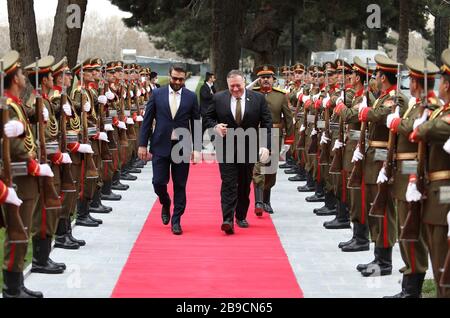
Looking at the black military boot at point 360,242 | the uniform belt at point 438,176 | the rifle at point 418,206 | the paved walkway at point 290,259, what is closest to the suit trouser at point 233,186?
the paved walkway at point 290,259

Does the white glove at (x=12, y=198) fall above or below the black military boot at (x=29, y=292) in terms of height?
above

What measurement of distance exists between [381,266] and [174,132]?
3210mm

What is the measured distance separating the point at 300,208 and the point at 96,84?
326 cm

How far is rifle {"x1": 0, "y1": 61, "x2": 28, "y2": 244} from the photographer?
292 inches

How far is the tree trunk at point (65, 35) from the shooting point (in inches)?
837

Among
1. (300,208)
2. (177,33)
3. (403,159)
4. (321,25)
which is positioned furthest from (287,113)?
(177,33)

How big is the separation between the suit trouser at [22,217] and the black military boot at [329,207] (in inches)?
231

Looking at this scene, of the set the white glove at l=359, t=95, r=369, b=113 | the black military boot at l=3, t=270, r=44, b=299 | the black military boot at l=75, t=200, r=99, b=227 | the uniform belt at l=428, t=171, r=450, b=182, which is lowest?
the black military boot at l=75, t=200, r=99, b=227

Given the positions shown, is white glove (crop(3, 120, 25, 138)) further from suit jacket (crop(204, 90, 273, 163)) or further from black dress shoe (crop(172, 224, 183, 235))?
black dress shoe (crop(172, 224, 183, 235))

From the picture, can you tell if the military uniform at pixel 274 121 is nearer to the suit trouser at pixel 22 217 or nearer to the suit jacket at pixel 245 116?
the suit jacket at pixel 245 116

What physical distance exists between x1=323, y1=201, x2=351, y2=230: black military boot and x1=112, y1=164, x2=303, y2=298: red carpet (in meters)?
0.69

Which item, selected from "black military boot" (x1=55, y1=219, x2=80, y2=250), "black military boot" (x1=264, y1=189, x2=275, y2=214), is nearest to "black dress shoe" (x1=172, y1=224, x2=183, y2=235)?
"black military boot" (x1=55, y1=219, x2=80, y2=250)

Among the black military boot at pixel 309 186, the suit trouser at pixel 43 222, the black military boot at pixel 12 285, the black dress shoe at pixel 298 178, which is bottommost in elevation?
the black dress shoe at pixel 298 178

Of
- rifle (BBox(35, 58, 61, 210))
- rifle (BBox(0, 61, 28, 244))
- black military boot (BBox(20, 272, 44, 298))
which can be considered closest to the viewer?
rifle (BBox(0, 61, 28, 244))
